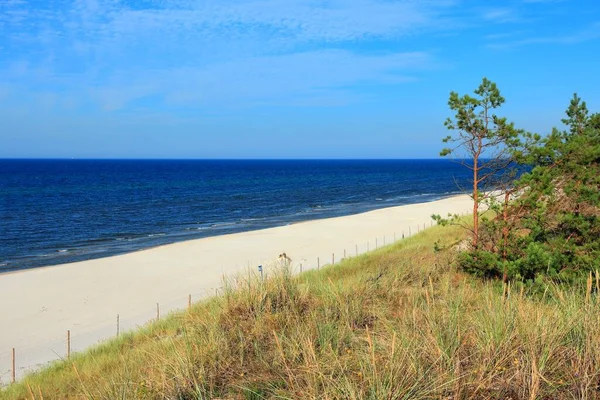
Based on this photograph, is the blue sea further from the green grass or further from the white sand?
the green grass

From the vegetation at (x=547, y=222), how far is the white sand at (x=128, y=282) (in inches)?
372

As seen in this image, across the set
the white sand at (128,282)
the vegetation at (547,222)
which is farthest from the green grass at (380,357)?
the white sand at (128,282)

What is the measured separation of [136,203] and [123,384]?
6312 centimetres

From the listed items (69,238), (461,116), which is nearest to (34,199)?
(69,238)

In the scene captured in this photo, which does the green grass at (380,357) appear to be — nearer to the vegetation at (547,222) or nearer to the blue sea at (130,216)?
the vegetation at (547,222)

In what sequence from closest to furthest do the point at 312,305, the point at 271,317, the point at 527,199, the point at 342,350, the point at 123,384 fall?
the point at 123,384, the point at 342,350, the point at 271,317, the point at 312,305, the point at 527,199

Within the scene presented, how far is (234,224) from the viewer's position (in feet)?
156

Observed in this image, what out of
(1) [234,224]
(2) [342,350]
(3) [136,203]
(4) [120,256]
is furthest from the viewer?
(3) [136,203]

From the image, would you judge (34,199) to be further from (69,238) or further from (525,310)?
(525,310)

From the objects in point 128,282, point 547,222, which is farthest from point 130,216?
point 547,222

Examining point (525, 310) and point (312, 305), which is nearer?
point (525, 310)

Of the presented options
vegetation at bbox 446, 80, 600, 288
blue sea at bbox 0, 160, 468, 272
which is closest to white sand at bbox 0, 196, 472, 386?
blue sea at bbox 0, 160, 468, 272

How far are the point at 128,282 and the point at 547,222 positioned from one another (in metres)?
20.5

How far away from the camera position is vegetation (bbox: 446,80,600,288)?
10055mm
